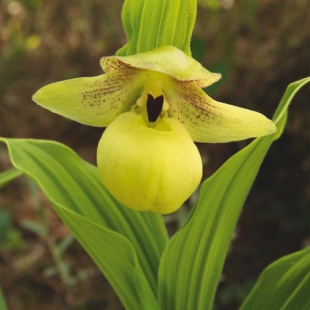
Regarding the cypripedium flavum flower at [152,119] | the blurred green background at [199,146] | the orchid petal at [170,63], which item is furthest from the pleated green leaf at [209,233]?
the blurred green background at [199,146]

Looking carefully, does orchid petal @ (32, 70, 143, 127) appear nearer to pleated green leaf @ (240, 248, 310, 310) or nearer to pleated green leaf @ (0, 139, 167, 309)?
pleated green leaf @ (0, 139, 167, 309)

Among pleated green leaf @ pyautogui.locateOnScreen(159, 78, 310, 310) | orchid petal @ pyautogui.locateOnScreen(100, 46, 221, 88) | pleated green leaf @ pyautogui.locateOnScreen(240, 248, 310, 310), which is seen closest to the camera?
orchid petal @ pyautogui.locateOnScreen(100, 46, 221, 88)

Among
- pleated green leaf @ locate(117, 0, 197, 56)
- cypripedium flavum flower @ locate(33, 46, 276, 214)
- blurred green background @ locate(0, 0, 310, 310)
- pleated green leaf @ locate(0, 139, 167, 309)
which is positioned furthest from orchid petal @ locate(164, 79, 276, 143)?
blurred green background @ locate(0, 0, 310, 310)

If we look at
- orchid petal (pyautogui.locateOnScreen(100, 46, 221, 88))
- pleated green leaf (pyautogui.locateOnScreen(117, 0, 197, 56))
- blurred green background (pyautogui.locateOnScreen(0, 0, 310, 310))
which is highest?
pleated green leaf (pyautogui.locateOnScreen(117, 0, 197, 56))

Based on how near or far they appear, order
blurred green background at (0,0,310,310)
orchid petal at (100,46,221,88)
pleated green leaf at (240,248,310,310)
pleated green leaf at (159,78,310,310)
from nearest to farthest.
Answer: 1. orchid petal at (100,46,221,88)
2. pleated green leaf at (159,78,310,310)
3. pleated green leaf at (240,248,310,310)
4. blurred green background at (0,0,310,310)

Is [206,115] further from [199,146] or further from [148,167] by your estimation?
[199,146]
